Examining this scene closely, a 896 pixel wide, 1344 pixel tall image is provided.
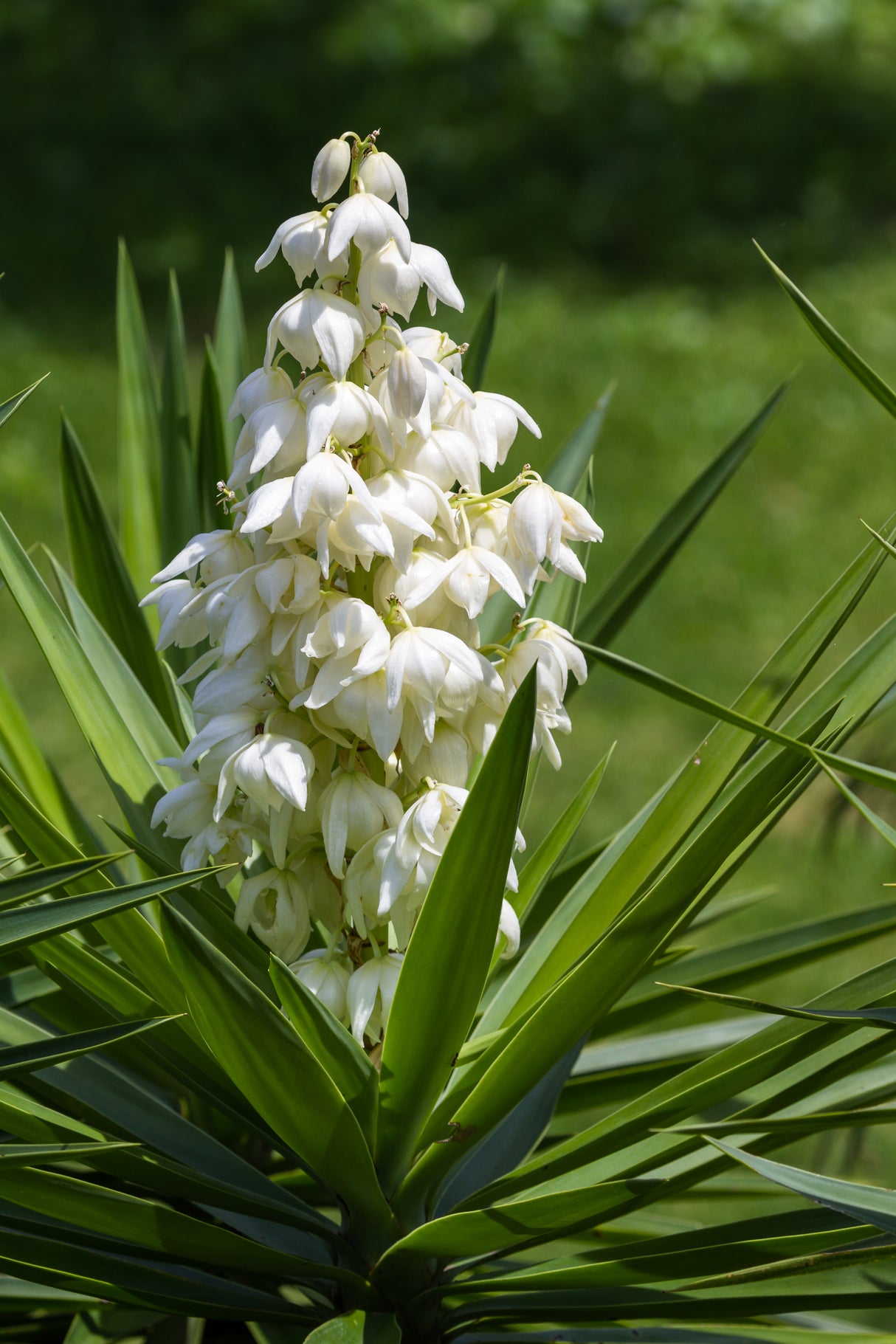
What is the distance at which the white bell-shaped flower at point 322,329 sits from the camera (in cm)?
83

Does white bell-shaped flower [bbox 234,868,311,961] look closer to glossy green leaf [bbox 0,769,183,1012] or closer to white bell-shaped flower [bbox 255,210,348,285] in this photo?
glossy green leaf [bbox 0,769,183,1012]

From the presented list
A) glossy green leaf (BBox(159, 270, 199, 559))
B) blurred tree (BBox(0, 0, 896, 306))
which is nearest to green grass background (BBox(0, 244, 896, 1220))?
blurred tree (BBox(0, 0, 896, 306))

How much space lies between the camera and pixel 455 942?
2.70ft

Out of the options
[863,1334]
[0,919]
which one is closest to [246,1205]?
[0,919]

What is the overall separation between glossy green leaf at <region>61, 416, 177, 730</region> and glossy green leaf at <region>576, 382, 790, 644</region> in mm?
409

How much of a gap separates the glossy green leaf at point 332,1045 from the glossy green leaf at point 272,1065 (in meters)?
0.02

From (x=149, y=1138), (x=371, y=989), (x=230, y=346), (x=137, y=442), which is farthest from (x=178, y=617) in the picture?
(x=230, y=346)

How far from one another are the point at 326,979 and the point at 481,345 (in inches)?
30.0

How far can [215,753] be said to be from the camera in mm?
867

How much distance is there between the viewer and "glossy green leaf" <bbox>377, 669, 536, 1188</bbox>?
2.48 feet

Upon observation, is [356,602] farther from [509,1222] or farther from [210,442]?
[210,442]

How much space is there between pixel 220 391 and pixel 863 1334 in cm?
104

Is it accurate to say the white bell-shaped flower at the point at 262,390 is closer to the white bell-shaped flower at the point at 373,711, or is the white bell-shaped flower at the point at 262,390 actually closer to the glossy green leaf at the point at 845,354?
the white bell-shaped flower at the point at 373,711

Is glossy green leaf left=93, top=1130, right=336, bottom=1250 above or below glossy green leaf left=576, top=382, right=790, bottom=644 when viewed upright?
below
